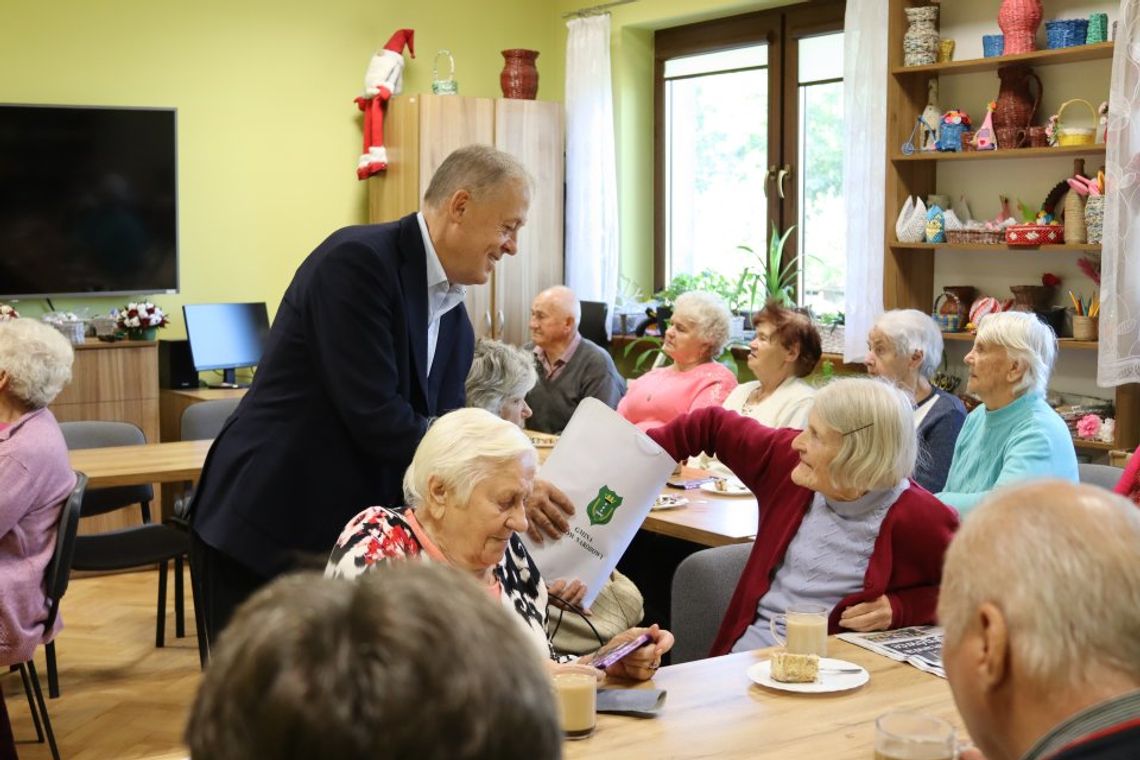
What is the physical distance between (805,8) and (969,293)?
179 cm

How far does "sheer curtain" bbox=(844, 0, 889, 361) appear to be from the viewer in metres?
5.91

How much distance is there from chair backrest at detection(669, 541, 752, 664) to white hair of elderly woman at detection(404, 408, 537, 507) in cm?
73

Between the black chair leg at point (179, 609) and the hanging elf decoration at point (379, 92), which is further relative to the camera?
the hanging elf decoration at point (379, 92)

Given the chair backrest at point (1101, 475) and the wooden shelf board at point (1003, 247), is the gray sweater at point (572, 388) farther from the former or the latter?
the chair backrest at point (1101, 475)

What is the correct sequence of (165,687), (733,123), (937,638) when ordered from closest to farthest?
(937,638) < (165,687) < (733,123)

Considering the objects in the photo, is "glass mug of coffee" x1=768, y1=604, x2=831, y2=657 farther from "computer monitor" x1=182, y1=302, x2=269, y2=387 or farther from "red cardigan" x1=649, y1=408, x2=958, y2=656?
"computer monitor" x1=182, y1=302, x2=269, y2=387

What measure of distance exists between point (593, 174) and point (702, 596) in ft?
15.5

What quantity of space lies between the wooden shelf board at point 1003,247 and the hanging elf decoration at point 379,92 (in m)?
2.87

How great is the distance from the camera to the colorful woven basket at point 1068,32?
522 centimetres

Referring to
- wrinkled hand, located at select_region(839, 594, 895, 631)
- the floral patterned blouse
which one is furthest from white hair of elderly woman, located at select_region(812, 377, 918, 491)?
the floral patterned blouse

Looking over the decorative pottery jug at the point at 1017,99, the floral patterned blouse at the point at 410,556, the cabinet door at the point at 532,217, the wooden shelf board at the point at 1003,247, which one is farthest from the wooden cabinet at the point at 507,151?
the floral patterned blouse at the point at 410,556

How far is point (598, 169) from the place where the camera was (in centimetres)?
→ 744

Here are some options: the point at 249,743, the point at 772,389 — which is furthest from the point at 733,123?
the point at 249,743

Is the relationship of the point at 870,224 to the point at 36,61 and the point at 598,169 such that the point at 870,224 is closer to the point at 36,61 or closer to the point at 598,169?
the point at 598,169
